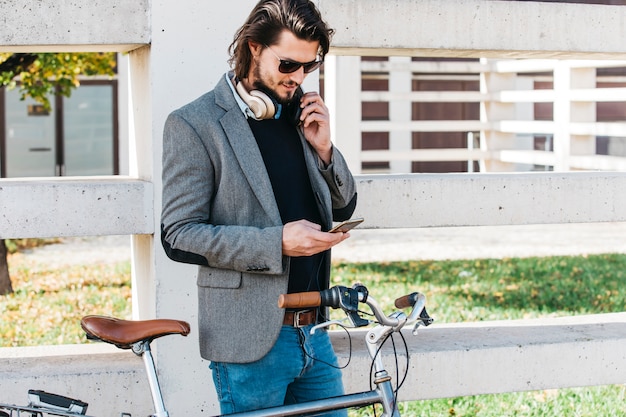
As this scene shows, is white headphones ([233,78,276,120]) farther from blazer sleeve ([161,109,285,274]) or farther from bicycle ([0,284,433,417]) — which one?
bicycle ([0,284,433,417])

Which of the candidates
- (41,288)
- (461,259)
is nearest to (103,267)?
(41,288)

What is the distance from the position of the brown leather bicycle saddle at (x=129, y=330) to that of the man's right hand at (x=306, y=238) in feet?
1.25

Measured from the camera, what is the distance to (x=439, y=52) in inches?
184

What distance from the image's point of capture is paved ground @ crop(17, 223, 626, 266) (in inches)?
484

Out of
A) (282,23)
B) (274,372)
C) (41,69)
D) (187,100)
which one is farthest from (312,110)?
(41,69)

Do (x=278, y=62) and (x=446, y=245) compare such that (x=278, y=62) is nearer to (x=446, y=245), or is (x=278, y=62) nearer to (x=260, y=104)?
(x=260, y=104)

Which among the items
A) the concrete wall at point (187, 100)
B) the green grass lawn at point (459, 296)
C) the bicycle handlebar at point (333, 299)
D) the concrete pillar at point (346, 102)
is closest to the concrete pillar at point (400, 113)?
the concrete pillar at point (346, 102)

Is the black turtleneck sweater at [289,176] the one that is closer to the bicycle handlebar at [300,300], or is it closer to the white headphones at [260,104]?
the white headphones at [260,104]

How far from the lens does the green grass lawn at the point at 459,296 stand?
611 centimetres

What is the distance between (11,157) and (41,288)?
11508 millimetres

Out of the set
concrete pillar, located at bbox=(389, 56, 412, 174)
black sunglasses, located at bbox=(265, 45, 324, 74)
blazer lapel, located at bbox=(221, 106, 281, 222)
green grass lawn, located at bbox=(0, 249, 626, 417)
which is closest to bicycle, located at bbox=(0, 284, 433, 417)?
blazer lapel, located at bbox=(221, 106, 281, 222)

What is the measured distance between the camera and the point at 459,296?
8.97 metres

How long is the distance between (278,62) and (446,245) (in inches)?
400

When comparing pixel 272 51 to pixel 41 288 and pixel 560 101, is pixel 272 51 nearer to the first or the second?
pixel 41 288
